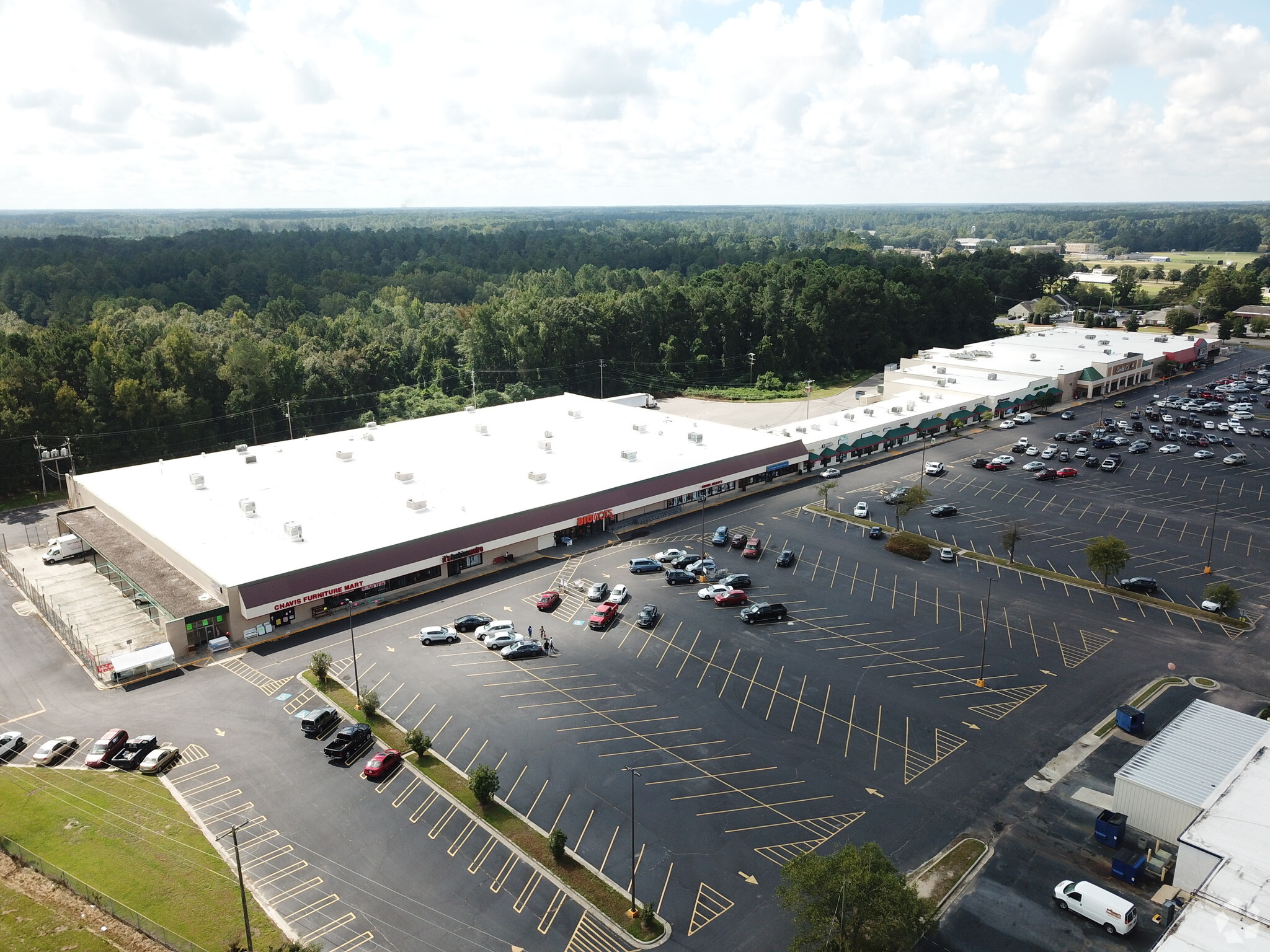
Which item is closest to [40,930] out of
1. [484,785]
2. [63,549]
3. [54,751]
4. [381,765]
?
[54,751]

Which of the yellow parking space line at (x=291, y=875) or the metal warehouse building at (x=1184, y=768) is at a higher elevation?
the metal warehouse building at (x=1184, y=768)

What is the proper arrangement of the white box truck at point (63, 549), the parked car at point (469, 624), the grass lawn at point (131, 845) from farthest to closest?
1. the white box truck at point (63, 549)
2. the parked car at point (469, 624)
3. the grass lawn at point (131, 845)

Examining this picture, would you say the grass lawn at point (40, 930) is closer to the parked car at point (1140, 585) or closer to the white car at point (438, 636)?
the white car at point (438, 636)

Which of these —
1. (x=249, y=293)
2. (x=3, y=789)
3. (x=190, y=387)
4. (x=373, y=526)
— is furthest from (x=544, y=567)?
(x=249, y=293)

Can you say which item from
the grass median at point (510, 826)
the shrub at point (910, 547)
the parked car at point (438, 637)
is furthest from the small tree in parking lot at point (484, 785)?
the shrub at point (910, 547)

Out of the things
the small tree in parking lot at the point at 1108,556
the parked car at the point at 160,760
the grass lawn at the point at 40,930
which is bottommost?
the grass lawn at the point at 40,930

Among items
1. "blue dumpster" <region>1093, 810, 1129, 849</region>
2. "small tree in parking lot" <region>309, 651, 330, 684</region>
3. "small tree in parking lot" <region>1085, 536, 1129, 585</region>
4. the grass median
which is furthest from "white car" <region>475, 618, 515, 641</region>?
"small tree in parking lot" <region>1085, 536, 1129, 585</region>

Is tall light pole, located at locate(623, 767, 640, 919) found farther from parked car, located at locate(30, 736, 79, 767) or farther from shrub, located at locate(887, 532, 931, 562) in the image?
shrub, located at locate(887, 532, 931, 562)
